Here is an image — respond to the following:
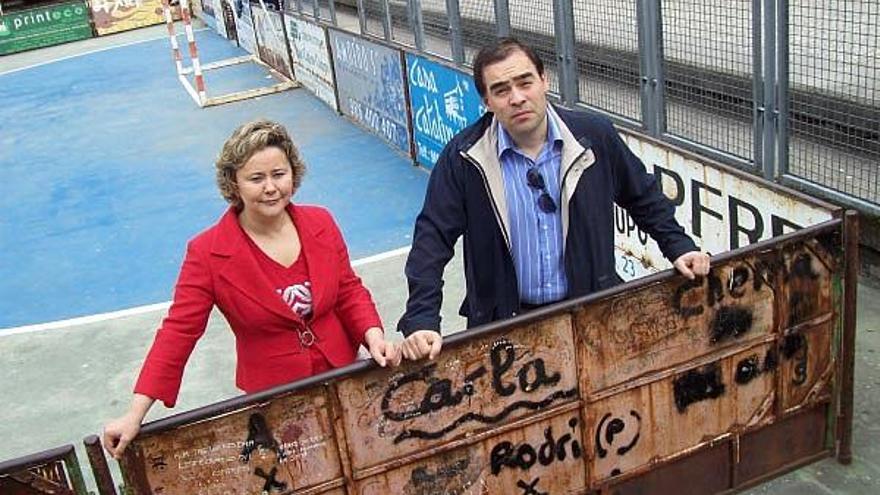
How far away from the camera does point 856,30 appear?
559 centimetres

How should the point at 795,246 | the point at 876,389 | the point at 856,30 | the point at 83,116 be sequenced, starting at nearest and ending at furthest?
the point at 795,246 < the point at 876,389 < the point at 856,30 < the point at 83,116

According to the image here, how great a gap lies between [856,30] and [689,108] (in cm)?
137

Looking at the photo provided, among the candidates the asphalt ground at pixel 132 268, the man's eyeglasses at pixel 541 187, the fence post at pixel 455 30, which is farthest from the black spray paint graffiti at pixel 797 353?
the fence post at pixel 455 30

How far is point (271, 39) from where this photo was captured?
17.5 meters

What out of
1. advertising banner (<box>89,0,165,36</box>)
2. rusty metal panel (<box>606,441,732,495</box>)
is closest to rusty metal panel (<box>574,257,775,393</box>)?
rusty metal panel (<box>606,441,732,495</box>)

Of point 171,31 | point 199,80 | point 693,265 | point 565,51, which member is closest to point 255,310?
point 693,265

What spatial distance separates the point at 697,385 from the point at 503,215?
3.68 ft

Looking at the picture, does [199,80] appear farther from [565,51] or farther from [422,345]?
[422,345]

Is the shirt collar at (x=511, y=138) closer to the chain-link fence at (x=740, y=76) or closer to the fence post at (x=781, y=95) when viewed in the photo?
the chain-link fence at (x=740, y=76)

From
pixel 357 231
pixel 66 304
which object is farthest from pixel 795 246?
pixel 66 304

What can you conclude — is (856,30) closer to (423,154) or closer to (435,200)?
(435,200)

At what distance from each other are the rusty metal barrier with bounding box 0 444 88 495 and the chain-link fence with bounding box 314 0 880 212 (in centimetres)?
464

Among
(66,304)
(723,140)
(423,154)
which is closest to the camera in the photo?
(723,140)

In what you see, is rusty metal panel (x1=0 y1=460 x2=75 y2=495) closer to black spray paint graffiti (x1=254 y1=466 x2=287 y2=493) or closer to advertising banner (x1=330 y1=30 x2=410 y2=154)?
black spray paint graffiti (x1=254 y1=466 x2=287 y2=493)
